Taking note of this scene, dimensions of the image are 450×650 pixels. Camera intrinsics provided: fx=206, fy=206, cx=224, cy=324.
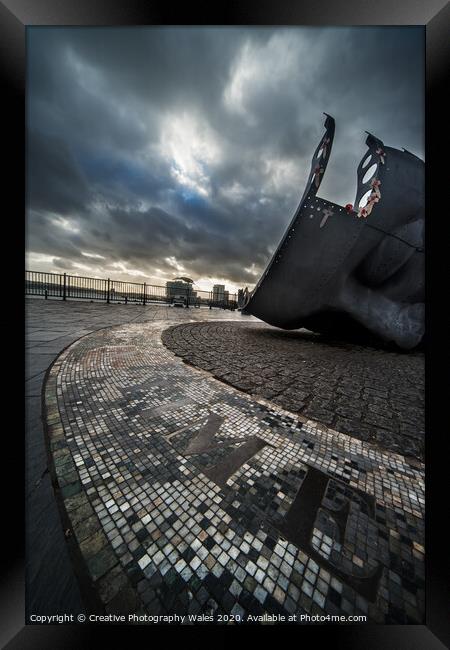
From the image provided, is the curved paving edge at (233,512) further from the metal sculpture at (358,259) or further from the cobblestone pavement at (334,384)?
the metal sculpture at (358,259)

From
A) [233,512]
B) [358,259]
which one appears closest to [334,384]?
[233,512]

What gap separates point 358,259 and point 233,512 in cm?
670

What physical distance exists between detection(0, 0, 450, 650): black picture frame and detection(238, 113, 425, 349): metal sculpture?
470 cm

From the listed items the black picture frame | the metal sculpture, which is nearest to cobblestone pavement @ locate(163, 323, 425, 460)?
the black picture frame

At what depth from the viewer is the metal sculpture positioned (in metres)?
5.32

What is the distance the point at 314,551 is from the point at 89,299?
1756cm

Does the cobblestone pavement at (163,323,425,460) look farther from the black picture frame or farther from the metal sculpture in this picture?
the metal sculpture

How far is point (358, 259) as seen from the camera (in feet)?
19.3
